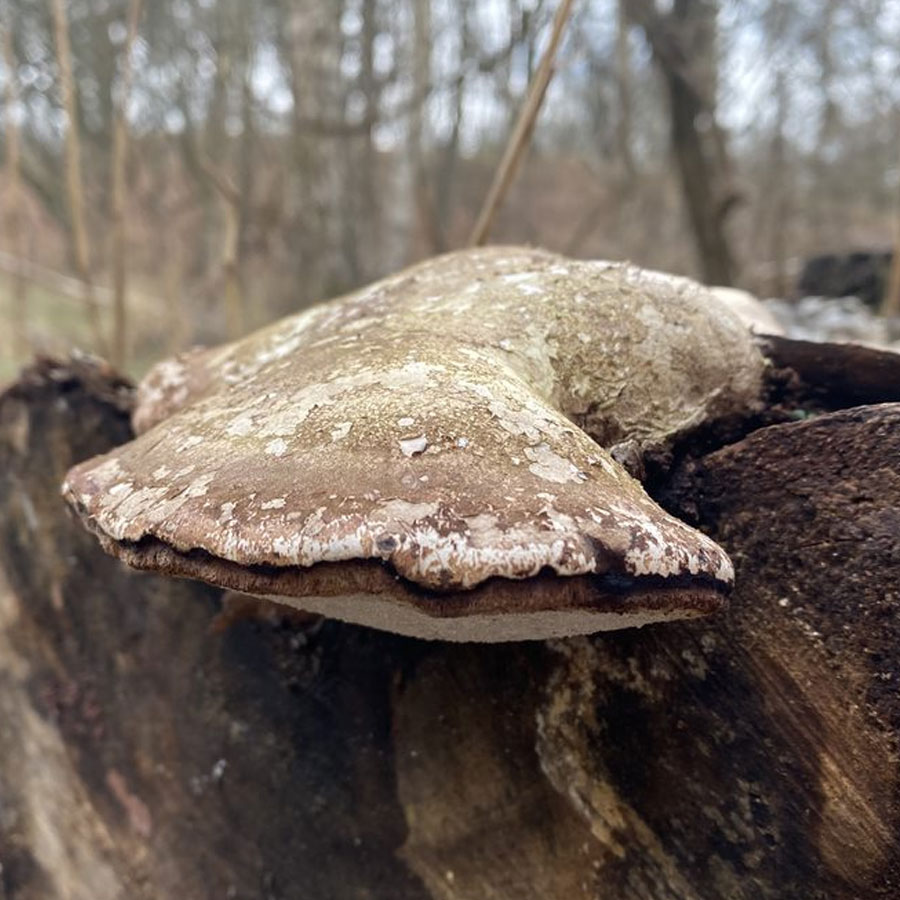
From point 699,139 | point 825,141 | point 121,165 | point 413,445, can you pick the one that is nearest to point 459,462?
point 413,445

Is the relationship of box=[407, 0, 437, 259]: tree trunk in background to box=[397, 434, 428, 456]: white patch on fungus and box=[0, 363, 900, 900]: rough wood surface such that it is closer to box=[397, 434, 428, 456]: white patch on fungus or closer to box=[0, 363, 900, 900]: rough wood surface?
box=[0, 363, 900, 900]: rough wood surface

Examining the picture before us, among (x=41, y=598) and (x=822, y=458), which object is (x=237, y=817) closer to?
(x=41, y=598)

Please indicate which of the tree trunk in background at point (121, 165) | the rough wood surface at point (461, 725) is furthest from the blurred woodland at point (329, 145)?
the rough wood surface at point (461, 725)

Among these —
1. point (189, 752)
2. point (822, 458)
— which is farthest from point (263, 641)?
point (822, 458)

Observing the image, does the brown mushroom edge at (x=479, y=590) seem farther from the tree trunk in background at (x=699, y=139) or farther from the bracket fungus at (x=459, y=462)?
the tree trunk in background at (x=699, y=139)

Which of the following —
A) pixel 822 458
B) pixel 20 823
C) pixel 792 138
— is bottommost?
pixel 20 823

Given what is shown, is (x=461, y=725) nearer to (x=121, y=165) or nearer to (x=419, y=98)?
(x=121, y=165)
